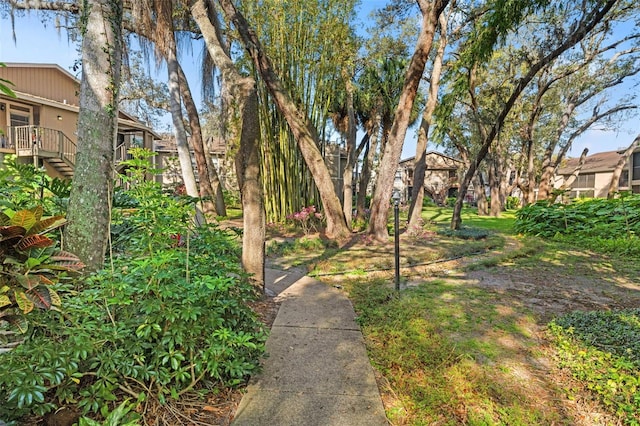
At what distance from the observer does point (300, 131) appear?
629 cm

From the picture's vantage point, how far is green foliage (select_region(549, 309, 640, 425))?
1708 millimetres

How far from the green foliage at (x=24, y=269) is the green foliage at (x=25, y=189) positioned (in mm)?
646

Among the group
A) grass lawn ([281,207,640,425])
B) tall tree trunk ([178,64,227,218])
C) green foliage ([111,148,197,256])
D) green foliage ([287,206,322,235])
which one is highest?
tall tree trunk ([178,64,227,218])

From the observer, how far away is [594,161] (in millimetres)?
26266

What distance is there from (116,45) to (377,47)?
414 inches

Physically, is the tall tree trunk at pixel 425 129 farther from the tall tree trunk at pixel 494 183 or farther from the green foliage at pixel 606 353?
the tall tree trunk at pixel 494 183

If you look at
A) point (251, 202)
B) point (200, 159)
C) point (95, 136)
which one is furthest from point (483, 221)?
point (95, 136)

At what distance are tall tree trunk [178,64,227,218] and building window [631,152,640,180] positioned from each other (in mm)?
24970

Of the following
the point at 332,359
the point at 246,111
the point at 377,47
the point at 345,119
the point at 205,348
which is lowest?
the point at 332,359

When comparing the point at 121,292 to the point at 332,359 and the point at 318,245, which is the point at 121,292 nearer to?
the point at 332,359

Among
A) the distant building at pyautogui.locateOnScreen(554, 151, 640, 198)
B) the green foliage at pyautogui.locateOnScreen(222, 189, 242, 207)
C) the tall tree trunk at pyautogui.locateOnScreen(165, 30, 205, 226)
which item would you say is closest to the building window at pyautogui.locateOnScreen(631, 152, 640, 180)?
the distant building at pyautogui.locateOnScreen(554, 151, 640, 198)

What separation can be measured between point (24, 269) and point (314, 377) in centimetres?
168

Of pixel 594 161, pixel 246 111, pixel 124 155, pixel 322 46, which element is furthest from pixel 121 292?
pixel 594 161

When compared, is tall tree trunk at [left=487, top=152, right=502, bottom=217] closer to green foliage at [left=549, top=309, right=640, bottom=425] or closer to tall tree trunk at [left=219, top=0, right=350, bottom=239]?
tall tree trunk at [left=219, top=0, right=350, bottom=239]
